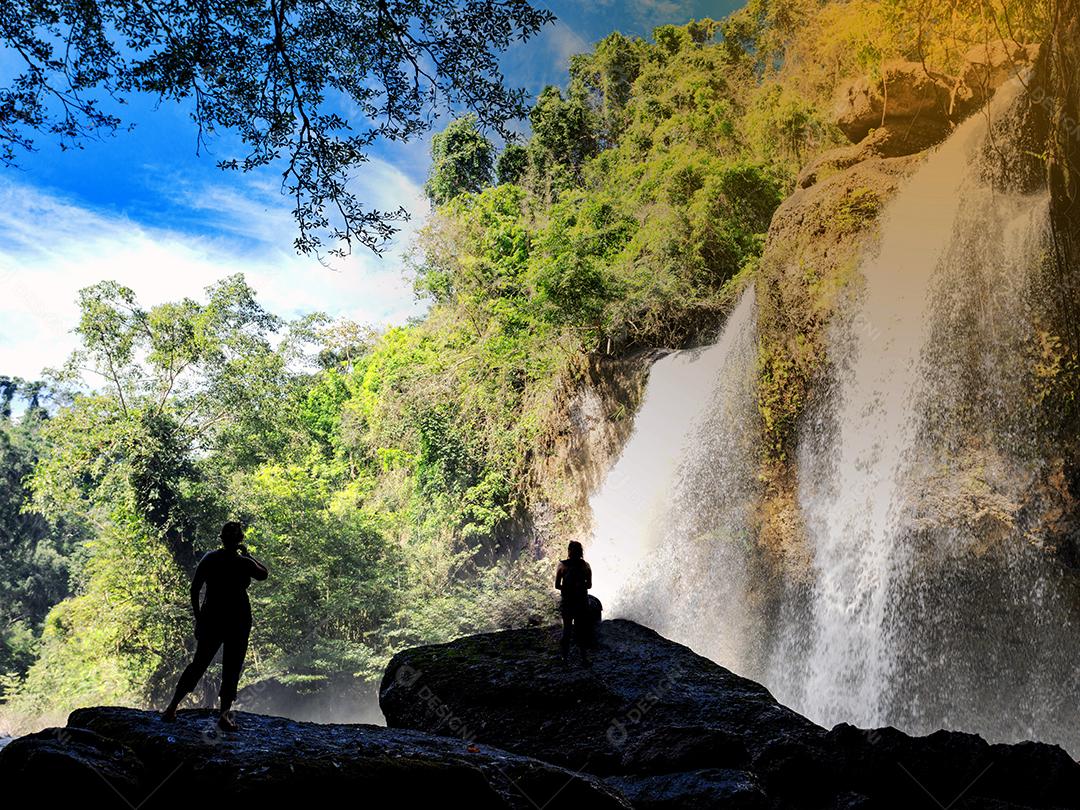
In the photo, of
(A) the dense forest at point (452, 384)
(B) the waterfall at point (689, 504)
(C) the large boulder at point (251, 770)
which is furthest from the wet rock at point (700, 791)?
(A) the dense forest at point (452, 384)

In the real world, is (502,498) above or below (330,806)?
above

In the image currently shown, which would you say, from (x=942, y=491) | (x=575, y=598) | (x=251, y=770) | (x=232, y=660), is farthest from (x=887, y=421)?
(x=251, y=770)

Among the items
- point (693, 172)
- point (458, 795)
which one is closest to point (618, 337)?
point (693, 172)

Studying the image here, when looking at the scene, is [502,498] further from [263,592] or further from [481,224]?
[481,224]

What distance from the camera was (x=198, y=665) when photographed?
441cm

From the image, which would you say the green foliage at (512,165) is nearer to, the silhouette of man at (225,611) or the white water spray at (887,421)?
the white water spray at (887,421)

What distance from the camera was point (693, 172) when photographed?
2027cm

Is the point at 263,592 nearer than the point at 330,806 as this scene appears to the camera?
No

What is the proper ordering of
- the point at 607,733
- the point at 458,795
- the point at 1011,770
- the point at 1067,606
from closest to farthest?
the point at 458,795 → the point at 1011,770 → the point at 607,733 → the point at 1067,606

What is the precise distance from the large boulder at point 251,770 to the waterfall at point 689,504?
12.9 meters

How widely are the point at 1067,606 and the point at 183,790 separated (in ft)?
40.3

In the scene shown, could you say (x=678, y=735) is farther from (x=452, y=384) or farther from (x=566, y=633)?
(x=452, y=384)

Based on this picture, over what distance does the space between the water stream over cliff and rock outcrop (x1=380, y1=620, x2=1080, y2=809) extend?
6.29 meters

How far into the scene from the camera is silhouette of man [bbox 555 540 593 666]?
714cm
